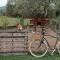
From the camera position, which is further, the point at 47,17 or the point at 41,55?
the point at 47,17

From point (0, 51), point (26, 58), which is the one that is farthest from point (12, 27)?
point (26, 58)

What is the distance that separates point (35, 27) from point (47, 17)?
0.50 metres

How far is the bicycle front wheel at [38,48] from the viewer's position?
5926mm

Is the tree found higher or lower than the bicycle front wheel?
higher

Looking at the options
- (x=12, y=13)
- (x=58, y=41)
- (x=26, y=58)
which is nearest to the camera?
(x=26, y=58)

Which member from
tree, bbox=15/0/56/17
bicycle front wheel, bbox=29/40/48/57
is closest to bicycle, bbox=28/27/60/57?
bicycle front wheel, bbox=29/40/48/57

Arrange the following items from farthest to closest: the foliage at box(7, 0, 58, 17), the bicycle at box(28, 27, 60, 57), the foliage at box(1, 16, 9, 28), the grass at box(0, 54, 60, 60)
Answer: the foliage at box(1, 16, 9, 28) < the foliage at box(7, 0, 58, 17) < the bicycle at box(28, 27, 60, 57) < the grass at box(0, 54, 60, 60)

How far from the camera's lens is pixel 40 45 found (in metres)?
5.91

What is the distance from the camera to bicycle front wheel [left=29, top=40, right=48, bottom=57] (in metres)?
5.93

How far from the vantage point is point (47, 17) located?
6.69 meters

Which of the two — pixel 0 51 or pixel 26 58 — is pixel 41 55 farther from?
pixel 0 51

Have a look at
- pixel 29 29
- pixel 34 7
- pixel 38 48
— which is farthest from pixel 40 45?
pixel 34 7

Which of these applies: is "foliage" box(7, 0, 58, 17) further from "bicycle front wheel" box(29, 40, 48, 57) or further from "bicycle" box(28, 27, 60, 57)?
"bicycle front wheel" box(29, 40, 48, 57)

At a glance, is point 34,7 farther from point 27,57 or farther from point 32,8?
point 27,57
